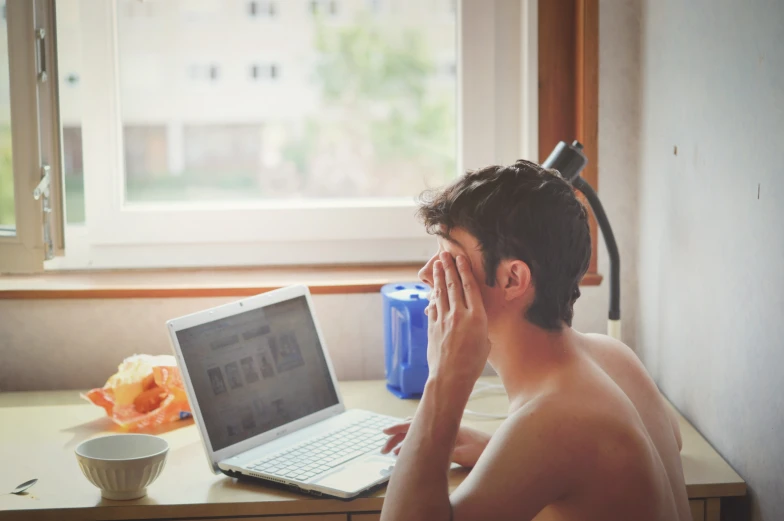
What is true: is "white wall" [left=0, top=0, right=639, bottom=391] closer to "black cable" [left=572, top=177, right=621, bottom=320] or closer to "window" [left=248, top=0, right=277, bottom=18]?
"black cable" [left=572, top=177, right=621, bottom=320]

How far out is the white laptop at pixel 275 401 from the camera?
140 centimetres

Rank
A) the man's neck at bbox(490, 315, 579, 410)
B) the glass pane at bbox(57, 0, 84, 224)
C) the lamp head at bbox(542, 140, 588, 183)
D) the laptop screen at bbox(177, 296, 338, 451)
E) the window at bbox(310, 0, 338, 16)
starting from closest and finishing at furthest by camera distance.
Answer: the man's neck at bbox(490, 315, 579, 410) < the laptop screen at bbox(177, 296, 338, 451) < the lamp head at bbox(542, 140, 588, 183) < the glass pane at bbox(57, 0, 84, 224) < the window at bbox(310, 0, 338, 16)

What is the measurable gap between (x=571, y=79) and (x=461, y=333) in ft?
3.38

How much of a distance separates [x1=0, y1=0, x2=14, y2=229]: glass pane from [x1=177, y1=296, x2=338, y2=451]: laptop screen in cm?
74

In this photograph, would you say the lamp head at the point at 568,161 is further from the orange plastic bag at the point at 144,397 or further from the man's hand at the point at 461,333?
the orange plastic bag at the point at 144,397

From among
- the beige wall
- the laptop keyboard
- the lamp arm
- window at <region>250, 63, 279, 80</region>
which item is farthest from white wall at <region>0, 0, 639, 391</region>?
window at <region>250, 63, 279, 80</region>

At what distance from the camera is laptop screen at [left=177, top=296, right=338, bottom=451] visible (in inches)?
59.1

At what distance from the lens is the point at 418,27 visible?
7.15ft

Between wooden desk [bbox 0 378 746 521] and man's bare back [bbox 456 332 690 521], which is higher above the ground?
man's bare back [bbox 456 332 690 521]

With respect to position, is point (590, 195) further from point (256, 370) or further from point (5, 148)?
→ point (5, 148)

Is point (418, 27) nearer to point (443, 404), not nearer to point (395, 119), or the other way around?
point (395, 119)

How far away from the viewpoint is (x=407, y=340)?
5.85 feet

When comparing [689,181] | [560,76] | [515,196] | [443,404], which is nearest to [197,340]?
[443,404]

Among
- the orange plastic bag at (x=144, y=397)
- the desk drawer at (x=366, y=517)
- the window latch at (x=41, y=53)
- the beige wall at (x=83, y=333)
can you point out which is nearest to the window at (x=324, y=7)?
the window latch at (x=41, y=53)
